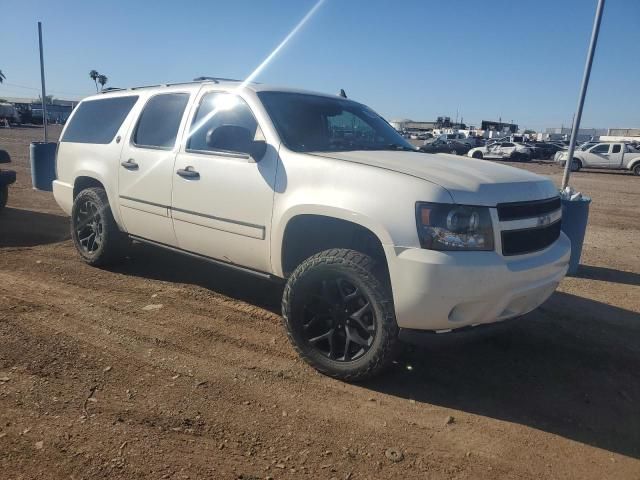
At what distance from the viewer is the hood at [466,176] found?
2.97 metres

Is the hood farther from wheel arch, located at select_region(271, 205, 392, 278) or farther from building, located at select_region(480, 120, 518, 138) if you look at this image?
building, located at select_region(480, 120, 518, 138)

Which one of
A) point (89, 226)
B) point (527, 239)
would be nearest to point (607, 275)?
point (527, 239)

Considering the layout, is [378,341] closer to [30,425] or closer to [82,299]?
[30,425]

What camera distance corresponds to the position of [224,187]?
3.92 m

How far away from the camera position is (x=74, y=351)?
142 inches

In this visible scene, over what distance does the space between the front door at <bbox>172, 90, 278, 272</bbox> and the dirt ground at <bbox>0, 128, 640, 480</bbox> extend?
686 millimetres

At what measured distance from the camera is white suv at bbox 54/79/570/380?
2928 mm

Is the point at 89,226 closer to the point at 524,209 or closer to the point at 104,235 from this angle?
the point at 104,235

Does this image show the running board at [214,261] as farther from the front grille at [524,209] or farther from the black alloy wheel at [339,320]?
the front grille at [524,209]

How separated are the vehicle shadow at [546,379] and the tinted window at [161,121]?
9.03 ft

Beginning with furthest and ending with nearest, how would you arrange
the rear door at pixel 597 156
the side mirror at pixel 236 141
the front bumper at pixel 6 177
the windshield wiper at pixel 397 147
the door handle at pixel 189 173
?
the rear door at pixel 597 156
the front bumper at pixel 6 177
the windshield wiper at pixel 397 147
the door handle at pixel 189 173
the side mirror at pixel 236 141

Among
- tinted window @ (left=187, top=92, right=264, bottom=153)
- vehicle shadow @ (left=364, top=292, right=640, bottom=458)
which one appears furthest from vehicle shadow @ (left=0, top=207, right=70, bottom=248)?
vehicle shadow @ (left=364, top=292, right=640, bottom=458)

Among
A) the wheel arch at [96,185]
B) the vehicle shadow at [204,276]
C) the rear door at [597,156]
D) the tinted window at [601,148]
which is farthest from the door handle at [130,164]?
the tinted window at [601,148]

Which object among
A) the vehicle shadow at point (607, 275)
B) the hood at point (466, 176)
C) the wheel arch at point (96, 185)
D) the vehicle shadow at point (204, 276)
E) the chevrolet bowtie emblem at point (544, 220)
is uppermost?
the hood at point (466, 176)
